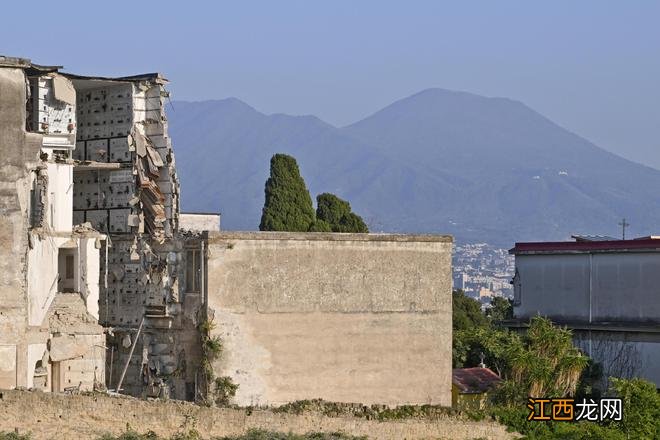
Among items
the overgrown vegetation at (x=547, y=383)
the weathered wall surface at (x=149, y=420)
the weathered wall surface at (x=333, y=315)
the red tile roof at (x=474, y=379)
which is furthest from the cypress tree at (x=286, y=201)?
the weathered wall surface at (x=149, y=420)

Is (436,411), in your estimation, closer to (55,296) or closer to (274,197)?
(55,296)

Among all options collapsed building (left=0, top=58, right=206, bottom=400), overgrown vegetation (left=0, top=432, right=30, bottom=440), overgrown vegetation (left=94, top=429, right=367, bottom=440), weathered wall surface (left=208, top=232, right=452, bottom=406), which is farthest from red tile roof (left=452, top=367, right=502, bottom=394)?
overgrown vegetation (left=0, top=432, right=30, bottom=440)

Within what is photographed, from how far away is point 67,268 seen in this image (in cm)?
4091

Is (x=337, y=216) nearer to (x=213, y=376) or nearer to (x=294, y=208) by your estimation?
(x=294, y=208)

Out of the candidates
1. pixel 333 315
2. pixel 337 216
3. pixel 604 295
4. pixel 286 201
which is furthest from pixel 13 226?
pixel 604 295

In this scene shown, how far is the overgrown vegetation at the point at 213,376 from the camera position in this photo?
1563 inches

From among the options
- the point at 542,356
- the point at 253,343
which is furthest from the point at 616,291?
the point at 253,343

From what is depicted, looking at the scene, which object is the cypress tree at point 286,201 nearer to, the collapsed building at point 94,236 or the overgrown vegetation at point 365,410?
the collapsed building at point 94,236

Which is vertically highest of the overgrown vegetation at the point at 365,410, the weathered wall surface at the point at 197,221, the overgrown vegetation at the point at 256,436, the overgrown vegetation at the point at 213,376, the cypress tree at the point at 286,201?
the cypress tree at the point at 286,201

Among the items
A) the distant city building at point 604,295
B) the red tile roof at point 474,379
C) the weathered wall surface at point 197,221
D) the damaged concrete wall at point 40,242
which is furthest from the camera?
the distant city building at point 604,295

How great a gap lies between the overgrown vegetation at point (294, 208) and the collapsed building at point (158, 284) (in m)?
9.57

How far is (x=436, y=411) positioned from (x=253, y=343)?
4.87 metres

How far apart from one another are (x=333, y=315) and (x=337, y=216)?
14.3 metres

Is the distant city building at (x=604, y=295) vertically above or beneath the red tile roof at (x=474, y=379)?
above
